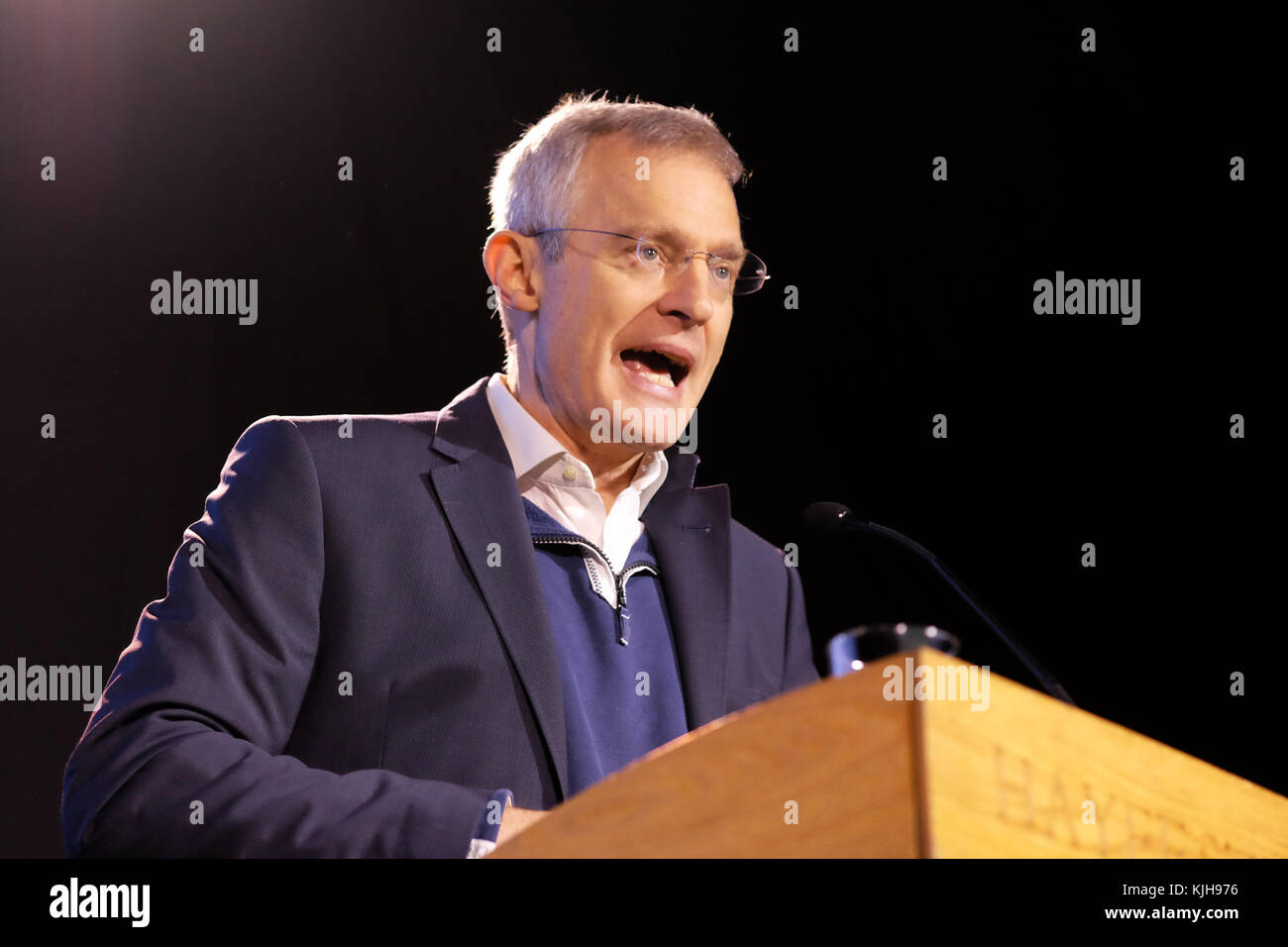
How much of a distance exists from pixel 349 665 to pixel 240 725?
19 cm

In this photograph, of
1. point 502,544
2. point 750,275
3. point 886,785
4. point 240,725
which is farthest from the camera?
point 750,275

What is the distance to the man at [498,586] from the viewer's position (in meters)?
1.45

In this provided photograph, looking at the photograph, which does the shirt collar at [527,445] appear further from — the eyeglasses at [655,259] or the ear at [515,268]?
the eyeglasses at [655,259]

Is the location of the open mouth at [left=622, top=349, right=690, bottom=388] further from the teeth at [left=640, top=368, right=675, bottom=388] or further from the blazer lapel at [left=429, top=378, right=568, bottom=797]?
the blazer lapel at [left=429, top=378, right=568, bottom=797]

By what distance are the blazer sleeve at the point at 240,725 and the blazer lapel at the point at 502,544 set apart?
0.73ft

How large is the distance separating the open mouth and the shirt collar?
0.13m

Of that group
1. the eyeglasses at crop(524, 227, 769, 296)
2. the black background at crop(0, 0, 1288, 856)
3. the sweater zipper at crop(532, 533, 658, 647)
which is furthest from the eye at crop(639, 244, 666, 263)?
the black background at crop(0, 0, 1288, 856)

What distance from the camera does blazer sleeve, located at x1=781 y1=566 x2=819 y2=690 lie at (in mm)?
2266

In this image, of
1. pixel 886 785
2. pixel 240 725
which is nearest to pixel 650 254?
pixel 240 725

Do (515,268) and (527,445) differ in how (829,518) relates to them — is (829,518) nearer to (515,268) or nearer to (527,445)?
(527,445)

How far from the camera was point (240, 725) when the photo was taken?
1603mm

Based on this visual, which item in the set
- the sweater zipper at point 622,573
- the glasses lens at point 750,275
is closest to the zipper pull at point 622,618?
the sweater zipper at point 622,573

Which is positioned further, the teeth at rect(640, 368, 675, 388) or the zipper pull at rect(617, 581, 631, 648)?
the teeth at rect(640, 368, 675, 388)
